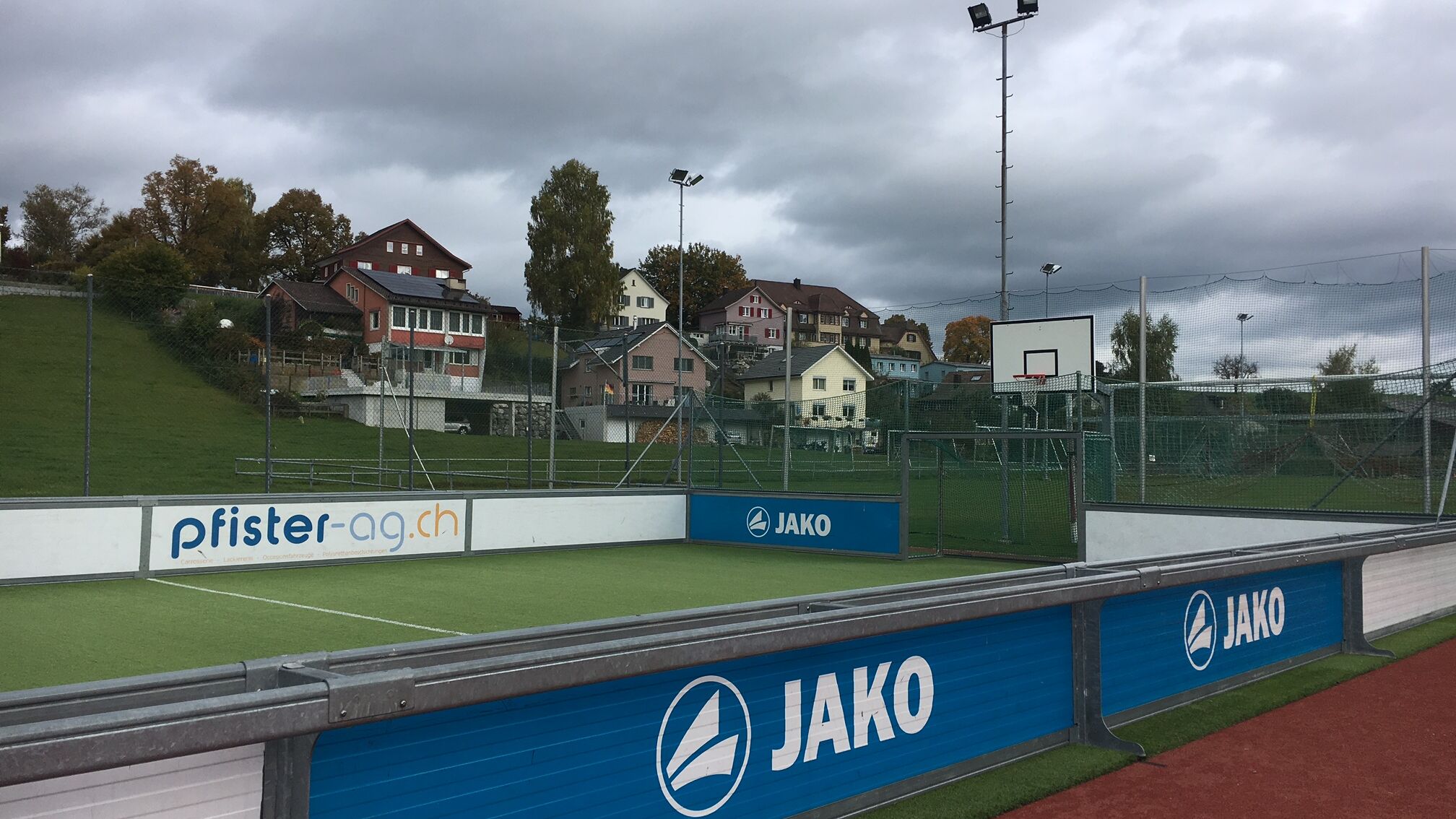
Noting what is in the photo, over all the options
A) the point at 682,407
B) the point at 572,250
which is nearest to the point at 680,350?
the point at 682,407

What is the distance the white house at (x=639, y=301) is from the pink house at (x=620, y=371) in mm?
59155

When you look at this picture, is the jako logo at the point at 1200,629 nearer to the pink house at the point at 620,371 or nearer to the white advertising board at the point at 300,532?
the white advertising board at the point at 300,532

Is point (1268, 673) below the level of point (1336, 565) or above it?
below

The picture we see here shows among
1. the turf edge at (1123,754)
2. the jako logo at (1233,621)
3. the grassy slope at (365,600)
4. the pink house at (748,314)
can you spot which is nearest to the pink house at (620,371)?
the grassy slope at (365,600)

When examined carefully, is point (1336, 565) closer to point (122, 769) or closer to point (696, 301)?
point (122, 769)

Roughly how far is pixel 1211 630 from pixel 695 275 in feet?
301

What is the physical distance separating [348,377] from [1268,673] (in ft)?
67.2

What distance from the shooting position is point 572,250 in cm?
6681

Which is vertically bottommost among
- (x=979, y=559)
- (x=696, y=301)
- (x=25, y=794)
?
(x=979, y=559)

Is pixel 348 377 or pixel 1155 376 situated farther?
pixel 348 377

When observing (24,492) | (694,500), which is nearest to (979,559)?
(694,500)

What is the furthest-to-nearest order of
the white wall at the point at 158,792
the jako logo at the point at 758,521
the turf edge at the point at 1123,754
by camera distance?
the jako logo at the point at 758,521 → the turf edge at the point at 1123,754 → the white wall at the point at 158,792

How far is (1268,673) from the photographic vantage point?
22.0 ft

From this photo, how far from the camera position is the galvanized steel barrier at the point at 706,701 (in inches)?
96.0
